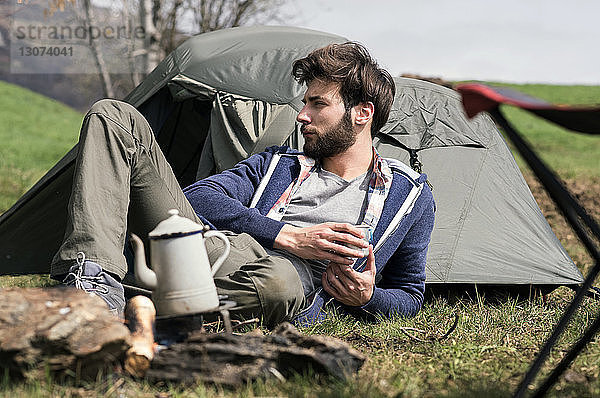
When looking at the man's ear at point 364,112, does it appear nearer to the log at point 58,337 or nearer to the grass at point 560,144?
the log at point 58,337

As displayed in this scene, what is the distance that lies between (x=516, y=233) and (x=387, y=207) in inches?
44.1

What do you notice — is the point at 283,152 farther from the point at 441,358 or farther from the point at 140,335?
the point at 140,335

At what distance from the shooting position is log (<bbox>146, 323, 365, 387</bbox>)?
1.99m

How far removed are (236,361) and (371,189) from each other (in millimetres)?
1453

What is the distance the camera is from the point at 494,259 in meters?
3.86

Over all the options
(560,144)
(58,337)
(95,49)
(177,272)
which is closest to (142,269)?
(177,272)

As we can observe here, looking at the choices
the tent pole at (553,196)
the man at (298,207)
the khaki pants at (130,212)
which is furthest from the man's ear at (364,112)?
the tent pole at (553,196)

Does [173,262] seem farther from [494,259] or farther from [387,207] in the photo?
[494,259]

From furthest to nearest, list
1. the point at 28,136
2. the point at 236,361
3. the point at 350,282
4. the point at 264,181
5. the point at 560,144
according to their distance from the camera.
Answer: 1. the point at 560,144
2. the point at 28,136
3. the point at 264,181
4. the point at 350,282
5. the point at 236,361

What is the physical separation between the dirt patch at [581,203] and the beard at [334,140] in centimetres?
188

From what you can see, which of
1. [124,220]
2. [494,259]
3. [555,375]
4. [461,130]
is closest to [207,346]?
[124,220]

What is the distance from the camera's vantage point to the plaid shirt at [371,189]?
3.20 metres

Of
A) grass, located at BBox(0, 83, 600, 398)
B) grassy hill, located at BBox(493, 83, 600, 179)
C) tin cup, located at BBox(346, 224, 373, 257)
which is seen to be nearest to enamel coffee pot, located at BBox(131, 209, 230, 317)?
grass, located at BBox(0, 83, 600, 398)

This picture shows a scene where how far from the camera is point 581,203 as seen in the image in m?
8.40
